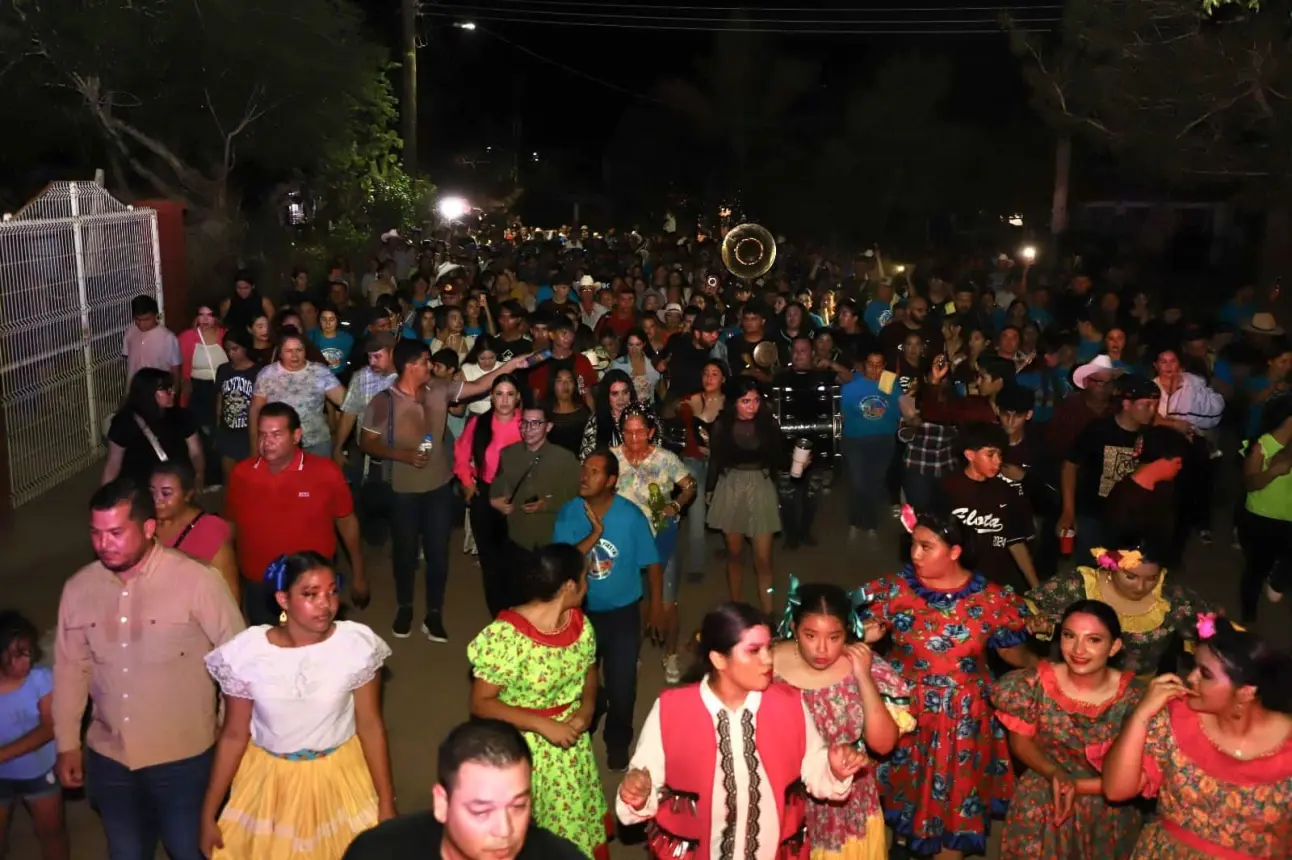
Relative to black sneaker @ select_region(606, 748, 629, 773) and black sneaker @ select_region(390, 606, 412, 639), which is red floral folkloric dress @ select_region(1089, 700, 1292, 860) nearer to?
black sneaker @ select_region(606, 748, 629, 773)

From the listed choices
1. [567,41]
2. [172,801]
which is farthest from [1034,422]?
[567,41]

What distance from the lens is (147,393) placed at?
23.6 ft

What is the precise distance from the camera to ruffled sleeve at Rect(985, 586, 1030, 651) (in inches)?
205

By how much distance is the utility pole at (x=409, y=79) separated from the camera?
24.0m

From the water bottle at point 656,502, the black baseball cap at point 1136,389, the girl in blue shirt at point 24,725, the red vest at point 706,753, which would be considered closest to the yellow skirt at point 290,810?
the girl in blue shirt at point 24,725

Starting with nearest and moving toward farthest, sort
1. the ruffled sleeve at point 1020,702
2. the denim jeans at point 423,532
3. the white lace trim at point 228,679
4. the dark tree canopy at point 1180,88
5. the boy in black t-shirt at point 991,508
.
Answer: the white lace trim at point 228,679
the ruffled sleeve at point 1020,702
the boy in black t-shirt at point 991,508
the denim jeans at point 423,532
the dark tree canopy at point 1180,88

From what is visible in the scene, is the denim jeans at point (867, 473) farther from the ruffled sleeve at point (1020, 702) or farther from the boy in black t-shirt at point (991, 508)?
the ruffled sleeve at point (1020, 702)

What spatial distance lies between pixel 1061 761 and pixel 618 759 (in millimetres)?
2357

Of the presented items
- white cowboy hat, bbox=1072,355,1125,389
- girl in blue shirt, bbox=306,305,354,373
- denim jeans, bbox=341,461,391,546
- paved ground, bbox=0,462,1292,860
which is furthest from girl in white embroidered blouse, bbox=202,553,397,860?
girl in blue shirt, bbox=306,305,354,373

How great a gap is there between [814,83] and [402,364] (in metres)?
32.2

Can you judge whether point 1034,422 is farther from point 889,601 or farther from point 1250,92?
point 1250,92

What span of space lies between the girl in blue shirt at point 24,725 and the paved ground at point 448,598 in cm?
78

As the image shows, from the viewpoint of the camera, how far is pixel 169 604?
4.53 m

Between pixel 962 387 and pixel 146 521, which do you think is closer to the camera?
pixel 146 521
